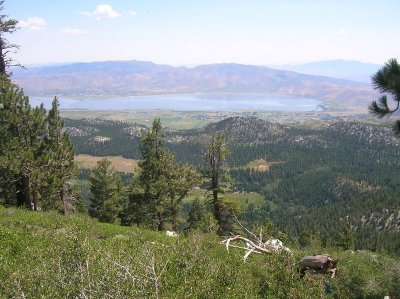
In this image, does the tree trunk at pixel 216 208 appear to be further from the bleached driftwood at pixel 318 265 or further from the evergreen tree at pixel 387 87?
the evergreen tree at pixel 387 87

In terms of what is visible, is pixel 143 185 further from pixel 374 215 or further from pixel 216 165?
pixel 374 215

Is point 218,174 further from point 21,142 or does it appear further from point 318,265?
point 318,265

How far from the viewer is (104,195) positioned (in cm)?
4538

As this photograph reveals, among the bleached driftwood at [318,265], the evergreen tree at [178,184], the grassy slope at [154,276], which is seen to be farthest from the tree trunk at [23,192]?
the bleached driftwood at [318,265]

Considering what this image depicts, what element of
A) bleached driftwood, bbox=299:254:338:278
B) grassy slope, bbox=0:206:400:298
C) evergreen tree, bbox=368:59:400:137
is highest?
evergreen tree, bbox=368:59:400:137

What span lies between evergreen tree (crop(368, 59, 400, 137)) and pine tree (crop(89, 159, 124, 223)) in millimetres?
35083

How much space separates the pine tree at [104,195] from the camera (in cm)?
4375

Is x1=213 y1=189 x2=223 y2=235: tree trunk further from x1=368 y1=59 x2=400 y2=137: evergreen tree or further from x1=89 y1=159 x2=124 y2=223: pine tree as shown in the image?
x1=368 y1=59 x2=400 y2=137: evergreen tree

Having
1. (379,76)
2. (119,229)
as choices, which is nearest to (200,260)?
(379,76)

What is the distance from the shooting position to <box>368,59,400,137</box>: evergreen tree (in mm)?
13227

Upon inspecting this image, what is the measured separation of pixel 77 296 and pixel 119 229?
53.6 feet

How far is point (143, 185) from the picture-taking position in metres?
36.5

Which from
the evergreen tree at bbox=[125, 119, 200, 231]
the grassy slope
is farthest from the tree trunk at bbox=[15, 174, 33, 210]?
the grassy slope

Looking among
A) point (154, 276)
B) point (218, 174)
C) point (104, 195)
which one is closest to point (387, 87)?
point (154, 276)
